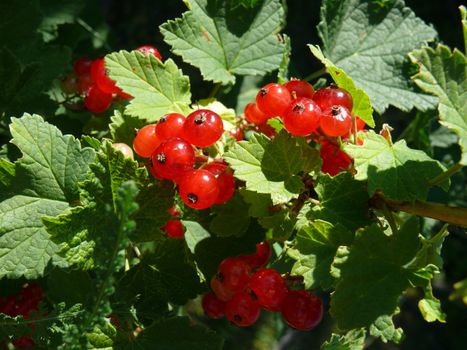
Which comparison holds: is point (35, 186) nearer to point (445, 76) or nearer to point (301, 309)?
point (301, 309)

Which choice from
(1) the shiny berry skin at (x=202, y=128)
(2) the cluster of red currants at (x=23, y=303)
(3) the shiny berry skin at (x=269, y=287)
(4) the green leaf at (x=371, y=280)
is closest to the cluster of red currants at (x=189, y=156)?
(1) the shiny berry skin at (x=202, y=128)

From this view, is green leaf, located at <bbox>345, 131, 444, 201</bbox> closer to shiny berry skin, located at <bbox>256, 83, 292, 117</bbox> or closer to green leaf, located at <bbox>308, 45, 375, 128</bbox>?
green leaf, located at <bbox>308, 45, 375, 128</bbox>

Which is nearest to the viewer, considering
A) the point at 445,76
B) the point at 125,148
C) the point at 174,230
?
the point at 445,76

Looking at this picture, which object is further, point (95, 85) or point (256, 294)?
point (95, 85)

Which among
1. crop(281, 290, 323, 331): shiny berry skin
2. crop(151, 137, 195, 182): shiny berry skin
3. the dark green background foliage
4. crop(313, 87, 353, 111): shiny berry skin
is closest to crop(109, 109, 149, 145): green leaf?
the dark green background foliage

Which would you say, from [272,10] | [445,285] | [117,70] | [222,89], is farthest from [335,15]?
[445,285]

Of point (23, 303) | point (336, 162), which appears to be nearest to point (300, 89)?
point (336, 162)
